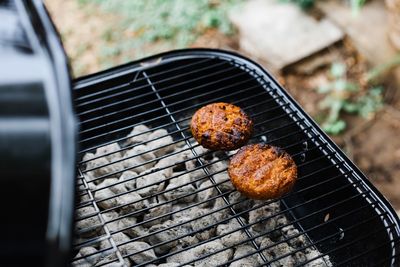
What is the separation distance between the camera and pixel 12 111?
1.02 metres

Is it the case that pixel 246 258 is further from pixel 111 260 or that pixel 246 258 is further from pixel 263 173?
pixel 111 260

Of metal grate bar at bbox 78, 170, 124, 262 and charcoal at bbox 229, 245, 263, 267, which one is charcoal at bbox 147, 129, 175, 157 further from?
charcoal at bbox 229, 245, 263, 267

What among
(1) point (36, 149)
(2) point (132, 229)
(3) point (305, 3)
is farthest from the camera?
(3) point (305, 3)

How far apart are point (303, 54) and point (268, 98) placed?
1821 millimetres

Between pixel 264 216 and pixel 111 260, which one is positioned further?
pixel 264 216

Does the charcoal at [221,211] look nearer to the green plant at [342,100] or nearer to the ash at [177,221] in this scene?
the ash at [177,221]

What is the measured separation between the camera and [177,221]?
1920mm

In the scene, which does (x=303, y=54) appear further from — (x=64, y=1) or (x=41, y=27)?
(x=41, y=27)

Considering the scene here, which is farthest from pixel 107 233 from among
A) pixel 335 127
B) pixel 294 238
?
pixel 335 127

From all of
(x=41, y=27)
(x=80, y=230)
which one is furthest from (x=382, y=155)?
(x=41, y=27)

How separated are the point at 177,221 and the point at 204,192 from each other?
0.19 metres

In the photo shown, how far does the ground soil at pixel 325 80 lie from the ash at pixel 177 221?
5.35 feet

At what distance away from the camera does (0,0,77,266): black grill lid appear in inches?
36.4

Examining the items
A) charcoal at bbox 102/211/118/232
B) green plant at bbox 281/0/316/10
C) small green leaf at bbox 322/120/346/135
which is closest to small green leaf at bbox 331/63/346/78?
small green leaf at bbox 322/120/346/135
